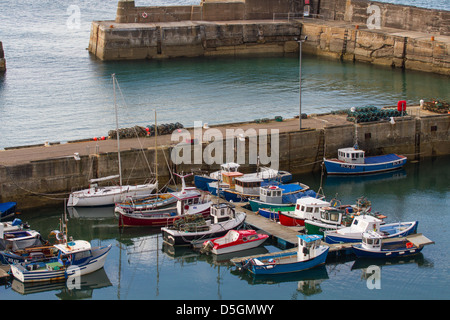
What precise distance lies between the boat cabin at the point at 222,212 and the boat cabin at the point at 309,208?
13.2 feet

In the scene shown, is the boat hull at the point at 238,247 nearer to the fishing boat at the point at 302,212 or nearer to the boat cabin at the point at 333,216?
the fishing boat at the point at 302,212

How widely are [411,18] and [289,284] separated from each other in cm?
6207

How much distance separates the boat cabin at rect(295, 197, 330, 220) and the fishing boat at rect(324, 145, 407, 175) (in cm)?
1165

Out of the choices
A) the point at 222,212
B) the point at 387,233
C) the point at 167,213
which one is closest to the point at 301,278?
the point at 387,233

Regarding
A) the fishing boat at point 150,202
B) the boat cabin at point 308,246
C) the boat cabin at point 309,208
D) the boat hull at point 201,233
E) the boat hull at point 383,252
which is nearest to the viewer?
the boat cabin at point 308,246

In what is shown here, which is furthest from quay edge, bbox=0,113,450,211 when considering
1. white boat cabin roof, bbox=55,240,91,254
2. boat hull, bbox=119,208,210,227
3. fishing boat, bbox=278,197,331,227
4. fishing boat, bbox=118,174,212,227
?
white boat cabin roof, bbox=55,240,91,254

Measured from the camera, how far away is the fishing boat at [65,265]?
124 ft

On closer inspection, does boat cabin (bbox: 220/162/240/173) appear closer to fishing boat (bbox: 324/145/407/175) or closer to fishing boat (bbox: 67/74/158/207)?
fishing boat (bbox: 67/74/158/207)

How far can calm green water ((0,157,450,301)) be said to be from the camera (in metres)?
37.5

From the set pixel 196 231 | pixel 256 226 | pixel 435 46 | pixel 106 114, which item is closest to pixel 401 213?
pixel 256 226

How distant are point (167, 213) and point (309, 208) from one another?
8.91 meters

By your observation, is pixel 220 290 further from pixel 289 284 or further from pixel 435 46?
pixel 435 46

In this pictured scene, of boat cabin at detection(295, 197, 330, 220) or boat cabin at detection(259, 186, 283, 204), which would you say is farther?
boat cabin at detection(259, 186, 283, 204)

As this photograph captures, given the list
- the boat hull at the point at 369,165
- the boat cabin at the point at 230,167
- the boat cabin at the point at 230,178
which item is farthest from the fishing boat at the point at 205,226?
the boat hull at the point at 369,165
